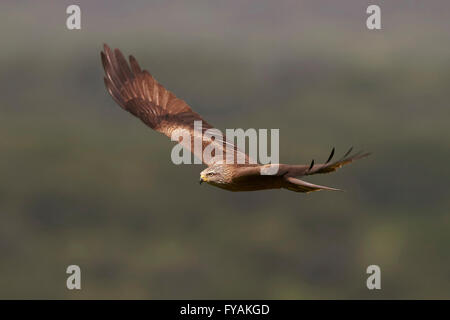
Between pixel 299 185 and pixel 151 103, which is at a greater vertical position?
pixel 151 103

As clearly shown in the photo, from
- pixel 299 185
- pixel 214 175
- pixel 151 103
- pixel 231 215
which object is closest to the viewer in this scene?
pixel 299 185

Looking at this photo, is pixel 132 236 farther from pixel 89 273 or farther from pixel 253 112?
pixel 253 112

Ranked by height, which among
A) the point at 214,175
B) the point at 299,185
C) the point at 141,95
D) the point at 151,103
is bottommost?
the point at 299,185

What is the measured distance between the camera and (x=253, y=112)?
179375mm

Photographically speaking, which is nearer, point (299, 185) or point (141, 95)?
point (299, 185)

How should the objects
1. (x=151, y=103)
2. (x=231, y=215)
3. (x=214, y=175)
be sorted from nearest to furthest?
(x=214, y=175), (x=151, y=103), (x=231, y=215)

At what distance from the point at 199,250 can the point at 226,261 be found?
639 centimetres

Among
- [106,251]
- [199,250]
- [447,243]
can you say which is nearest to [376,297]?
[447,243]

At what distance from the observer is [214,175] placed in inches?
655

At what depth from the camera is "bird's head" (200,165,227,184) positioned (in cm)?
1650

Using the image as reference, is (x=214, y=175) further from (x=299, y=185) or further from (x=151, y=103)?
(x=151, y=103)

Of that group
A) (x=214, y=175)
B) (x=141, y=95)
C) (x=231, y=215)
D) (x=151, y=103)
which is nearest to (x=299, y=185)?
(x=214, y=175)

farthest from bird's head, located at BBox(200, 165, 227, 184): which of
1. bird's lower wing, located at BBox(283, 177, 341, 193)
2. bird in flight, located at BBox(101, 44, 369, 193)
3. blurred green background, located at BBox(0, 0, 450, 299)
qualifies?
blurred green background, located at BBox(0, 0, 450, 299)

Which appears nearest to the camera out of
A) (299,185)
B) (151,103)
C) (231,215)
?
(299,185)
